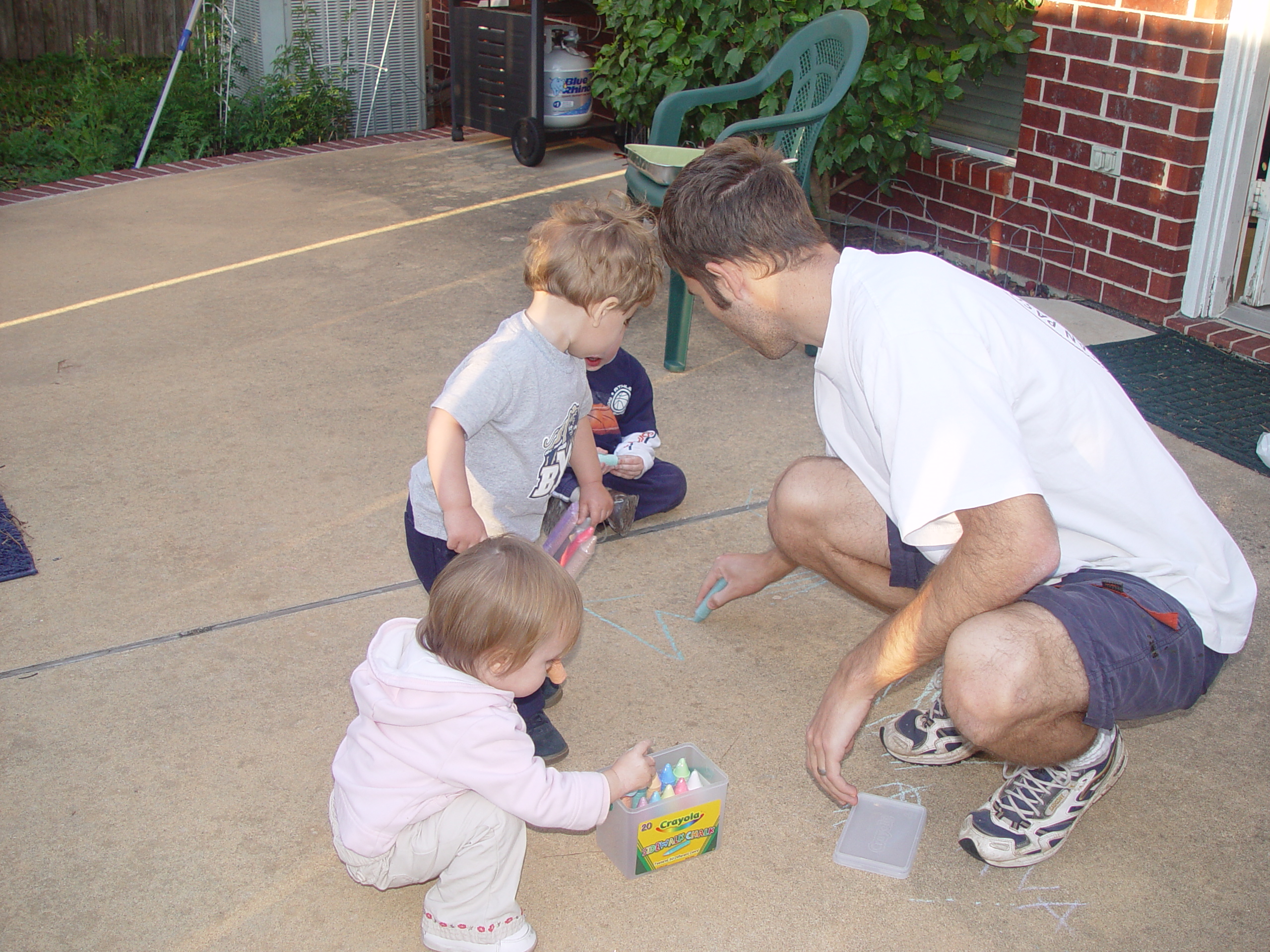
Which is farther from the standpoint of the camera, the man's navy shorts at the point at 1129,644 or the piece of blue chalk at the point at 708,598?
the piece of blue chalk at the point at 708,598

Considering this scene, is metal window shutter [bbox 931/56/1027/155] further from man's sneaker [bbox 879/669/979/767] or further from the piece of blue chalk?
man's sneaker [bbox 879/669/979/767]

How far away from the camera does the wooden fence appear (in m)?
9.53

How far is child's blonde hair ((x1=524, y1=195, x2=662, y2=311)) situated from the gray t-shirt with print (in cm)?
10

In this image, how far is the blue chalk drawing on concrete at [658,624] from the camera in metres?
2.40

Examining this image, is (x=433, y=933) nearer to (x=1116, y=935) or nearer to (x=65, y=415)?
(x=1116, y=935)

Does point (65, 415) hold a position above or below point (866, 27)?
below

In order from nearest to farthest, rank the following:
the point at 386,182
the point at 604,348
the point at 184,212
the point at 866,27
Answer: the point at 604,348, the point at 866,27, the point at 184,212, the point at 386,182

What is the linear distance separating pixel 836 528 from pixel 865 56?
2732mm

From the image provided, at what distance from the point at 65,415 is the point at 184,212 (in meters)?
2.19

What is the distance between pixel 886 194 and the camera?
4.78 meters

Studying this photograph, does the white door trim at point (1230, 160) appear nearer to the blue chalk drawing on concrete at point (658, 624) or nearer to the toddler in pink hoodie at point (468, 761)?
the blue chalk drawing on concrete at point (658, 624)

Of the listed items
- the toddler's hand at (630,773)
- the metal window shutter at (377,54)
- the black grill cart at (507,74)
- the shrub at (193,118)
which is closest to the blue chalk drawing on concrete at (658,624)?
the toddler's hand at (630,773)

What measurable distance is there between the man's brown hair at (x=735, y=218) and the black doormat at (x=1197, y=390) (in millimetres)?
1887

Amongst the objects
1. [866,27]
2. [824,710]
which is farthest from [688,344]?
[824,710]
